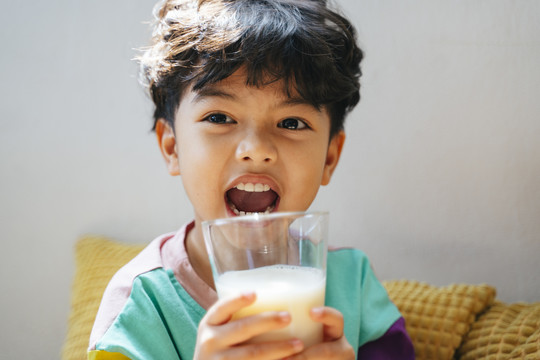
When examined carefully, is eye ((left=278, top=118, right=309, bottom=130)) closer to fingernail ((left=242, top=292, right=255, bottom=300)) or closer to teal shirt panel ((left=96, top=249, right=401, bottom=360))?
teal shirt panel ((left=96, top=249, right=401, bottom=360))

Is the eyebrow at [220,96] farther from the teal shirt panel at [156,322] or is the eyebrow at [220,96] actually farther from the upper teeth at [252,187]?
the teal shirt panel at [156,322]

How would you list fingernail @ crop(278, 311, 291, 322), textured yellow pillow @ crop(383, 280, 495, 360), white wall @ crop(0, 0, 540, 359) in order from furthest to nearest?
1. white wall @ crop(0, 0, 540, 359)
2. textured yellow pillow @ crop(383, 280, 495, 360)
3. fingernail @ crop(278, 311, 291, 322)

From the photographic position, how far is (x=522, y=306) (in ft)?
3.53

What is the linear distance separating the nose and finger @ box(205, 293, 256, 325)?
0.31 m

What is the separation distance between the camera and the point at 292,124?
95 centimetres

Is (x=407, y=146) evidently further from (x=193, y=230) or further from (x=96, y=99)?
(x=96, y=99)

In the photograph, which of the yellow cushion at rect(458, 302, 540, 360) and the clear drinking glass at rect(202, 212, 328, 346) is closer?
the clear drinking glass at rect(202, 212, 328, 346)

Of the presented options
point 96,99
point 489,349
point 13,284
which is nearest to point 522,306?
point 489,349

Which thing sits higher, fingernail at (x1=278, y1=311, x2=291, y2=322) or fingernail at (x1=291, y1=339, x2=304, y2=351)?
fingernail at (x1=278, y1=311, x2=291, y2=322)

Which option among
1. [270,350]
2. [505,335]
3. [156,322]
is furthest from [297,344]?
[505,335]

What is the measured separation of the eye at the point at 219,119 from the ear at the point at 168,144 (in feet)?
0.43

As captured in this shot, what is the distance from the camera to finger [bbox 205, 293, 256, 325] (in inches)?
22.7

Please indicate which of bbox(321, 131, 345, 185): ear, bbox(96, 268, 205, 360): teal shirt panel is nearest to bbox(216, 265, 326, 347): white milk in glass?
bbox(96, 268, 205, 360): teal shirt panel

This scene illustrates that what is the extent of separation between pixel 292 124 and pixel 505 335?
54 cm
